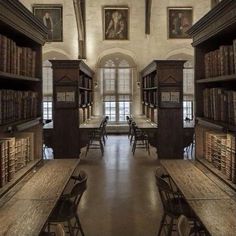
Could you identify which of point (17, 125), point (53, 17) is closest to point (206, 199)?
point (17, 125)

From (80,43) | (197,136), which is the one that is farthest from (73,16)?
(197,136)

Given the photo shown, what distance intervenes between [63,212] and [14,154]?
2.46 ft

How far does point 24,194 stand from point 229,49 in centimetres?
203

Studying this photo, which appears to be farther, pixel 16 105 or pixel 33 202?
pixel 16 105

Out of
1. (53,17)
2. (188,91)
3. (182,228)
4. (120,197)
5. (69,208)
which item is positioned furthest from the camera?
(188,91)

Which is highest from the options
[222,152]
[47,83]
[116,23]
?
[116,23]

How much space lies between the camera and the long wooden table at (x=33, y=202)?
2186mm

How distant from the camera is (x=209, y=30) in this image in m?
3.41

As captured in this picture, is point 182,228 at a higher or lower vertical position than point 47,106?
lower

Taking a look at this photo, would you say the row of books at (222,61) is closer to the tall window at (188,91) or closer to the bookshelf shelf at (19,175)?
the bookshelf shelf at (19,175)

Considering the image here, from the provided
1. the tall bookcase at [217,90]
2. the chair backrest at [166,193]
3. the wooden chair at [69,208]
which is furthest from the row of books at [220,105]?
the wooden chair at [69,208]

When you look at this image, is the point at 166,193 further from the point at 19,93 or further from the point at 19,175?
the point at 19,93

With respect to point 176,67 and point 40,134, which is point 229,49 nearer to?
point 40,134

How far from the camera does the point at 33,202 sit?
2684 millimetres
